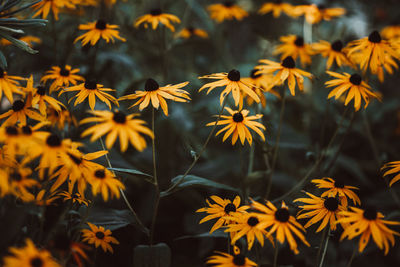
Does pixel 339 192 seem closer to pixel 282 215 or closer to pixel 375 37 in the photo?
pixel 282 215

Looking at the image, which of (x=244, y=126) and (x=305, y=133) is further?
(x=305, y=133)

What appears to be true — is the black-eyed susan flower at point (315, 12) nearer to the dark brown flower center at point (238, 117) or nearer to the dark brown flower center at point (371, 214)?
the dark brown flower center at point (238, 117)

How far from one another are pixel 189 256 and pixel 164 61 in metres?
0.78

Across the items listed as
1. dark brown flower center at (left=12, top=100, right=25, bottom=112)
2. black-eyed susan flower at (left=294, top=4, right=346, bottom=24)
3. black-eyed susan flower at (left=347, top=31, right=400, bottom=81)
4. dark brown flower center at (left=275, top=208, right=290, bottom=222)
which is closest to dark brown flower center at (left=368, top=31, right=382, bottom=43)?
black-eyed susan flower at (left=347, top=31, right=400, bottom=81)

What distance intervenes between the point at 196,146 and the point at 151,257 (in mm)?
575

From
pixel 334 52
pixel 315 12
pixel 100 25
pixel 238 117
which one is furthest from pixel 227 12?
pixel 238 117

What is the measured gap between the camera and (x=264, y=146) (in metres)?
1.13

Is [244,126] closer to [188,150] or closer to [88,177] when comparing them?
[188,150]

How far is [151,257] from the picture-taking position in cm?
89

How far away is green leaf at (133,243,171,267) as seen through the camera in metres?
0.89

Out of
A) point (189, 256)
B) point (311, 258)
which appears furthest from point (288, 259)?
point (189, 256)

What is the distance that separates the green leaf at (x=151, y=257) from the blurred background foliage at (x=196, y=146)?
0.04 ft

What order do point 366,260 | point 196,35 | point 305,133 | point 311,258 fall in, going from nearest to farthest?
point 311,258, point 366,260, point 305,133, point 196,35

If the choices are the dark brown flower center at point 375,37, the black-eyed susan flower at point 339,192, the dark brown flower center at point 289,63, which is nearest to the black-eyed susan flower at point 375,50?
the dark brown flower center at point 375,37
